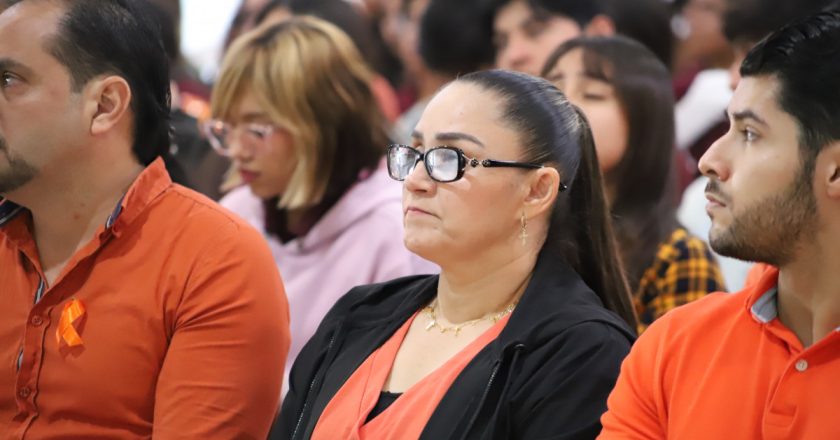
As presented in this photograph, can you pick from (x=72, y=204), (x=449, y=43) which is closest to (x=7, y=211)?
(x=72, y=204)

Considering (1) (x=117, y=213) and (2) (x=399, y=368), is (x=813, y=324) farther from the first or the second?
(1) (x=117, y=213)

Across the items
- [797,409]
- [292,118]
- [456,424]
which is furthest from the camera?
[292,118]

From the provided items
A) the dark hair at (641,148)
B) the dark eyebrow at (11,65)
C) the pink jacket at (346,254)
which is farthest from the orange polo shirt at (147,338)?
the dark hair at (641,148)

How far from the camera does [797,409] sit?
1.55 meters

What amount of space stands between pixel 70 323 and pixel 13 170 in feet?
1.01

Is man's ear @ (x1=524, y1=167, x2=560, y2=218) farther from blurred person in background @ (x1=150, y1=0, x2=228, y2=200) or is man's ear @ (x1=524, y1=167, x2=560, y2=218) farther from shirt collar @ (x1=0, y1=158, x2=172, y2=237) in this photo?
blurred person in background @ (x1=150, y1=0, x2=228, y2=200)

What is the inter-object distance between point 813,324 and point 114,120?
133 centimetres

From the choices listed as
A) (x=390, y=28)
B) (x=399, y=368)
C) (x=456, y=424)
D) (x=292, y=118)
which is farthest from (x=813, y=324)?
(x=390, y=28)

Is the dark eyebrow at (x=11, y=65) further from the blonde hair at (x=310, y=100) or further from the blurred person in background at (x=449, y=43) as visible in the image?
the blurred person in background at (x=449, y=43)

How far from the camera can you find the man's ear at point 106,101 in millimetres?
2234

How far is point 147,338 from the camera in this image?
2172mm

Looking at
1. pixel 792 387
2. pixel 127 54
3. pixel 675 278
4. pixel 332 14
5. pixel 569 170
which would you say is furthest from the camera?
pixel 332 14

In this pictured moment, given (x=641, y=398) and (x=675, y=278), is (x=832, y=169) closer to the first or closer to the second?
(x=641, y=398)

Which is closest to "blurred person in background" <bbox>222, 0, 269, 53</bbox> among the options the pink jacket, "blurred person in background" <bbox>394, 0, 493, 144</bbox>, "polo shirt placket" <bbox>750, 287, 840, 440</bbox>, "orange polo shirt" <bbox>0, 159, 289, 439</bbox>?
"blurred person in background" <bbox>394, 0, 493, 144</bbox>
